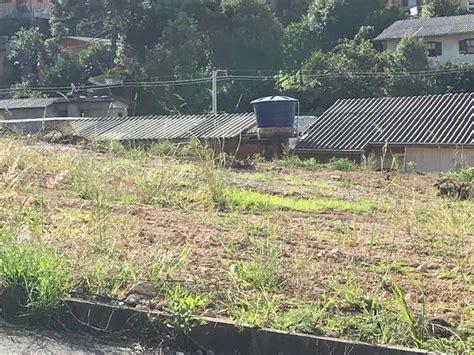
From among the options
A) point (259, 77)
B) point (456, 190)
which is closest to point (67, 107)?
point (259, 77)

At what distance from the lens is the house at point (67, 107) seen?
31422mm

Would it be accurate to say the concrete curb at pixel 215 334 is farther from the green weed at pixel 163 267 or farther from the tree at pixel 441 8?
the tree at pixel 441 8

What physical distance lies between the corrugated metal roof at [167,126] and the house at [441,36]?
17555 mm

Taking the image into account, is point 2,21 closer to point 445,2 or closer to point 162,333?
point 445,2

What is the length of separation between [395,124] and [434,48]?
17115mm

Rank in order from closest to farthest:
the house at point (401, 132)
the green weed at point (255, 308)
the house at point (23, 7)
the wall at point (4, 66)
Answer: the green weed at point (255, 308) < the house at point (401, 132) < the wall at point (4, 66) < the house at point (23, 7)

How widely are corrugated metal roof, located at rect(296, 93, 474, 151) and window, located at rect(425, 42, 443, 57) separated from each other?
1364cm

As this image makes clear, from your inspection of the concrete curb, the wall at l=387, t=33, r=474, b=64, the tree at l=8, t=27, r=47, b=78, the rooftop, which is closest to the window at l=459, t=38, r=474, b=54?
the wall at l=387, t=33, r=474, b=64

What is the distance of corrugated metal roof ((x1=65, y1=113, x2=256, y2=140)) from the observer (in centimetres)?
2195

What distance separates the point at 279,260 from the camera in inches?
156

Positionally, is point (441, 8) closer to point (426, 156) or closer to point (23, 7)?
point (426, 156)

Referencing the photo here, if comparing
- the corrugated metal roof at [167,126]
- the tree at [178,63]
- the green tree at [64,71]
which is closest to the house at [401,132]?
the corrugated metal roof at [167,126]

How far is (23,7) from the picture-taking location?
52094 millimetres

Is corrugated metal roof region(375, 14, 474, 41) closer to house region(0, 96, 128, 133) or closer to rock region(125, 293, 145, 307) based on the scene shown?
house region(0, 96, 128, 133)
